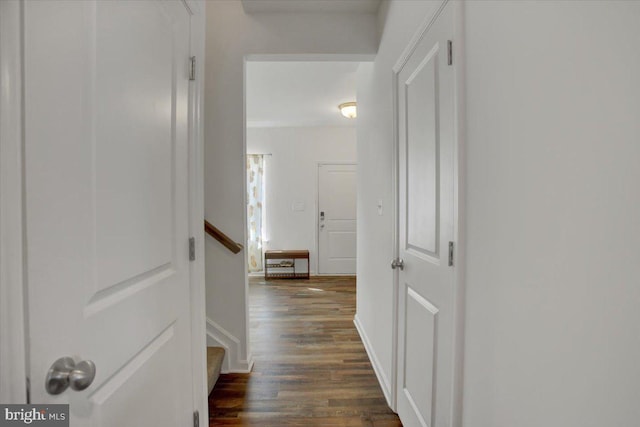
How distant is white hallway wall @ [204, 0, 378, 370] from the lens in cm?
227

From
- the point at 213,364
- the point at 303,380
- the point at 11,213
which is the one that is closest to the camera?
the point at 11,213

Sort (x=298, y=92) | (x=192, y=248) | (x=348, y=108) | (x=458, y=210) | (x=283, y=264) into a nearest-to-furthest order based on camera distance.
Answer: (x=458, y=210) → (x=192, y=248) → (x=298, y=92) → (x=348, y=108) → (x=283, y=264)

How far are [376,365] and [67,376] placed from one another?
6.94 ft

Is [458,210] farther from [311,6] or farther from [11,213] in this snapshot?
[311,6]

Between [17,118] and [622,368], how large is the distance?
44.4 inches

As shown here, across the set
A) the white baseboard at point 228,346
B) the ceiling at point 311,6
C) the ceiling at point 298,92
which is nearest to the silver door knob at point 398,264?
the white baseboard at point 228,346

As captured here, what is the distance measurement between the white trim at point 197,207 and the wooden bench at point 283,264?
388 cm

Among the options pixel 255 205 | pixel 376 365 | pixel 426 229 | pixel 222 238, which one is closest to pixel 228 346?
pixel 222 238

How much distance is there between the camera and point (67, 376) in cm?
58

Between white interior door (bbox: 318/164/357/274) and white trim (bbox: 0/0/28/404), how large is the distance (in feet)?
16.5

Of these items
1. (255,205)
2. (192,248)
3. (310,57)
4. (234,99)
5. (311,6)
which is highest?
(311,6)

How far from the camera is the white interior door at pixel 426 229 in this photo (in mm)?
1200

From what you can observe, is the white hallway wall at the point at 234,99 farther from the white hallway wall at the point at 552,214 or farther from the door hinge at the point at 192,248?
the white hallway wall at the point at 552,214

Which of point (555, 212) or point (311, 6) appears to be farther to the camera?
point (311, 6)
